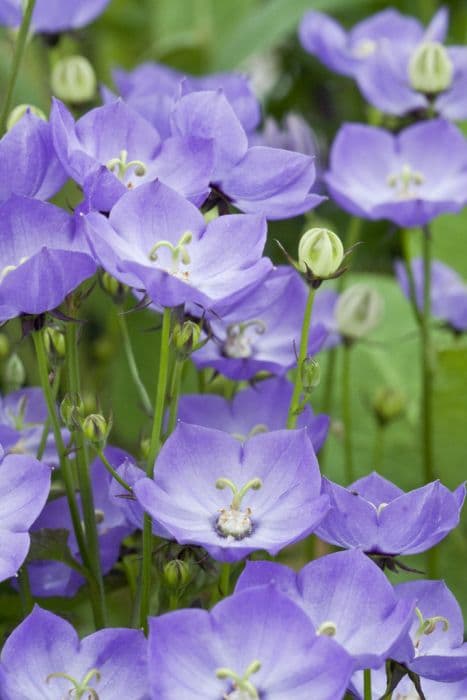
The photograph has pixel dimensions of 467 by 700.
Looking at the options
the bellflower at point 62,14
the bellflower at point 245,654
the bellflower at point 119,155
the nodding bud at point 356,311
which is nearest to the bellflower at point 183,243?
the bellflower at point 119,155

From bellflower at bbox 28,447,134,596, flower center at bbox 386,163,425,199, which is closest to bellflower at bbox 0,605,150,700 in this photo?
bellflower at bbox 28,447,134,596

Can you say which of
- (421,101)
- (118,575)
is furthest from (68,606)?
(421,101)

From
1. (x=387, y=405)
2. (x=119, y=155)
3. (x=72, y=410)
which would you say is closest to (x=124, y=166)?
(x=119, y=155)

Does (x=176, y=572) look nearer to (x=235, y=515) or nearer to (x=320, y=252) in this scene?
(x=235, y=515)

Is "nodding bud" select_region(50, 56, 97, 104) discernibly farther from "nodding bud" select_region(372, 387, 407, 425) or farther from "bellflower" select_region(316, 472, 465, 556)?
"bellflower" select_region(316, 472, 465, 556)

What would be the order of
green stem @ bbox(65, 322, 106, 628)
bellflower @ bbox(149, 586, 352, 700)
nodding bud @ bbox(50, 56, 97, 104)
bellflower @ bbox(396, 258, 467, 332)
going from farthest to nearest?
bellflower @ bbox(396, 258, 467, 332), nodding bud @ bbox(50, 56, 97, 104), green stem @ bbox(65, 322, 106, 628), bellflower @ bbox(149, 586, 352, 700)

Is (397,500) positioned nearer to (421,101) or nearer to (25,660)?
(25,660)
